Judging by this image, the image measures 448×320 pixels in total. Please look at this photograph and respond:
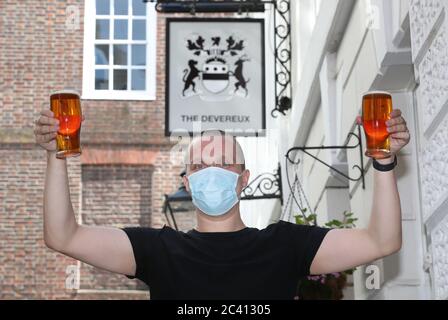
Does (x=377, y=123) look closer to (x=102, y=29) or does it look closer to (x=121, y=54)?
(x=121, y=54)

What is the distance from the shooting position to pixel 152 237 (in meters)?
2.74

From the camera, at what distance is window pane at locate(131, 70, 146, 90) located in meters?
16.0

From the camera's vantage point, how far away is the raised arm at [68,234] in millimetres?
2707

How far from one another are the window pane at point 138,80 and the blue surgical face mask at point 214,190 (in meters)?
13.0

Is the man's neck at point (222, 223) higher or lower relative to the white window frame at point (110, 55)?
lower

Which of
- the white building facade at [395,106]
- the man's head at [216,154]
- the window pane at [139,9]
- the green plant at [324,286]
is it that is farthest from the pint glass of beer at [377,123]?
the window pane at [139,9]

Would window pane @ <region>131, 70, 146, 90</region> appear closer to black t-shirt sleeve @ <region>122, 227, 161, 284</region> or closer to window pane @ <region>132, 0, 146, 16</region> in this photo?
window pane @ <region>132, 0, 146, 16</region>

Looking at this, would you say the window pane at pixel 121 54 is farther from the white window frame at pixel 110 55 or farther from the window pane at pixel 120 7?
the window pane at pixel 120 7

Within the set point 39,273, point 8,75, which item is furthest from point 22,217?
point 8,75

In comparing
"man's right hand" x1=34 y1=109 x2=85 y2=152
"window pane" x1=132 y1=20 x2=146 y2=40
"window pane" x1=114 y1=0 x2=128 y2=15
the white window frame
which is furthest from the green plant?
"window pane" x1=132 y1=20 x2=146 y2=40

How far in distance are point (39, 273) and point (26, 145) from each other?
225 cm

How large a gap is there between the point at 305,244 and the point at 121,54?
12.9m

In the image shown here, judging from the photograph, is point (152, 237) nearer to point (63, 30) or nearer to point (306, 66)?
point (306, 66)

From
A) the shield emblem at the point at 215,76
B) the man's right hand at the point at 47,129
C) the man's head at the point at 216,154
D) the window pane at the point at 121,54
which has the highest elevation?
the window pane at the point at 121,54
